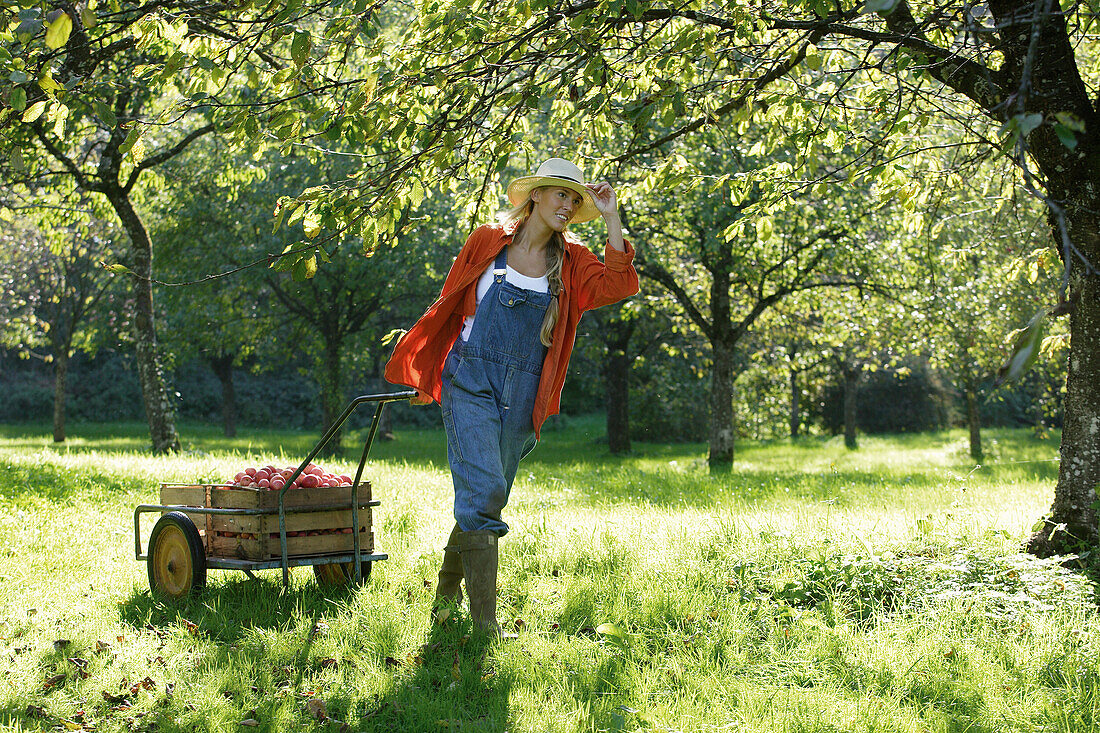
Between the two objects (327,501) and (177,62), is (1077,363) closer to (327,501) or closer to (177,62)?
(327,501)

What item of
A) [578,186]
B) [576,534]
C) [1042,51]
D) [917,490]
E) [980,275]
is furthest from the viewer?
[980,275]

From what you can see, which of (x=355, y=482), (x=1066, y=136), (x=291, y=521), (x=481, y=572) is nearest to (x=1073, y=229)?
(x=1066, y=136)

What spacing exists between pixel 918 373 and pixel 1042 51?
2887 cm

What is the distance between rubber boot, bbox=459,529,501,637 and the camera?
407 cm

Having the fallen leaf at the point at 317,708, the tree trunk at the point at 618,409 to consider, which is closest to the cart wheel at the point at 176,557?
the fallen leaf at the point at 317,708

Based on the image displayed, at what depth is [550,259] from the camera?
4336 mm

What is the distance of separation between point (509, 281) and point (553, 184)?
0.51 meters

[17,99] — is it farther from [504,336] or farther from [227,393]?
[227,393]

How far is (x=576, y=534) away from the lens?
250 inches

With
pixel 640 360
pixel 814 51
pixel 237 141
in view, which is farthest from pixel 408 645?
pixel 640 360

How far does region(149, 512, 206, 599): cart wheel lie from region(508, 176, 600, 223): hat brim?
2.50m

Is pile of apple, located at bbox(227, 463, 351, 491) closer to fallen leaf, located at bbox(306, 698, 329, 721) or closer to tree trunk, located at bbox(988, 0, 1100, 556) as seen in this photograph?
fallen leaf, located at bbox(306, 698, 329, 721)

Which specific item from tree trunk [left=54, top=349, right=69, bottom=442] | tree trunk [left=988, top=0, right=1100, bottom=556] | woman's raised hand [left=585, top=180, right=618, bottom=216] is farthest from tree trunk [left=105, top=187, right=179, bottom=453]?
tree trunk [left=988, top=0, right=1100, bottom=556]

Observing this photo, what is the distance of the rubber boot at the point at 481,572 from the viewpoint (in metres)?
4.07
